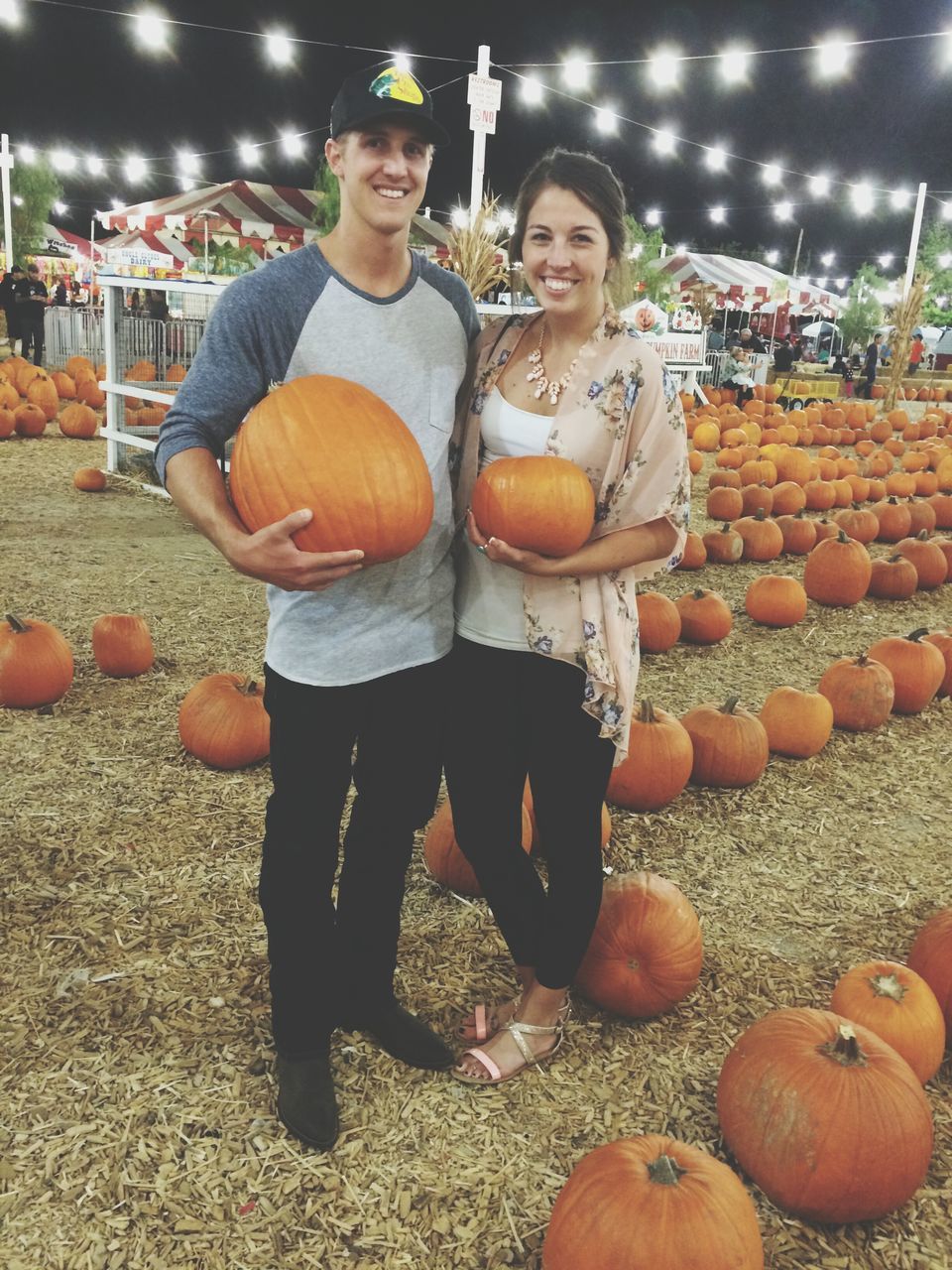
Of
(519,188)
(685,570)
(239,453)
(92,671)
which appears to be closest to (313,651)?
(239,453)

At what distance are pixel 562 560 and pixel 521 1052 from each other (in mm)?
1165

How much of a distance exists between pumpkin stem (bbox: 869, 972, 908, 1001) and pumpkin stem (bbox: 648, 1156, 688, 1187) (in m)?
0.84

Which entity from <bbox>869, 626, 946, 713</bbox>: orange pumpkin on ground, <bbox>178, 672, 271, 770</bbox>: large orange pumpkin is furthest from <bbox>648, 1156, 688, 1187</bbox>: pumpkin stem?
<bbox>869, 626, 946, 713</bbox>: orange pumpkin on ground

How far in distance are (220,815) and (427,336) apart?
196cm

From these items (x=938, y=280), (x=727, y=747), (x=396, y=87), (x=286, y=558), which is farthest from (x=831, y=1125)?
(x=938, y=280)

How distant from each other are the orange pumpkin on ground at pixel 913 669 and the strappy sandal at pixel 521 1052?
2.85 metres

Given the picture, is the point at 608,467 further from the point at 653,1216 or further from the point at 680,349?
the point at 680,349

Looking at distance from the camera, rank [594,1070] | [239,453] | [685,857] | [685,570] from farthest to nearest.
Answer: [685,570], [685,857], [594,1070], [239,453]

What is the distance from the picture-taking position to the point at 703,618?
505 centimetres

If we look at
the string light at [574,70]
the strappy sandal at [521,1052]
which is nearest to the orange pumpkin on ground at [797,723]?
the strappy sandal at [521,1052]

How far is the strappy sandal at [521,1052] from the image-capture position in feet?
7.06

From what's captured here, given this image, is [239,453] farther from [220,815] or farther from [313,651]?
[220,815]

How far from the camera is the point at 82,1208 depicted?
1781 millimetres

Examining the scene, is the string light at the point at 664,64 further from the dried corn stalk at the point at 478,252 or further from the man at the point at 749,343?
the dried corn stalk at the point at 478,252
